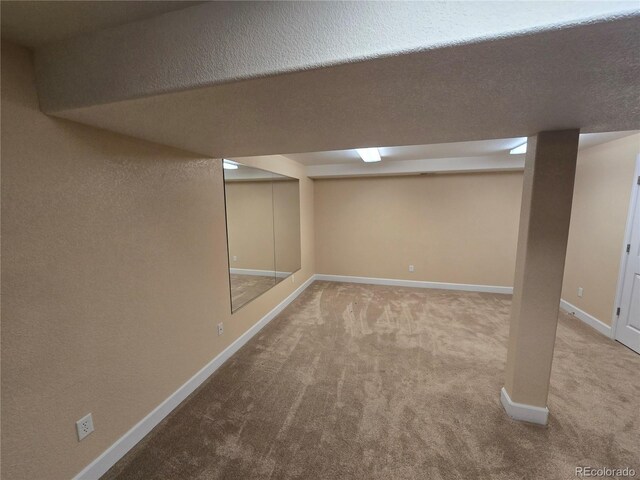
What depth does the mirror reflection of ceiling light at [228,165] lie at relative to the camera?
8.14 ft

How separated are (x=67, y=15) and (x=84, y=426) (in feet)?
6.22

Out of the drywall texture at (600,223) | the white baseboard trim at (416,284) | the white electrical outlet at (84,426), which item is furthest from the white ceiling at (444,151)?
the white electrical outlet at (84,426)

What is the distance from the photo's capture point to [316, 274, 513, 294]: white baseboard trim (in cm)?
439

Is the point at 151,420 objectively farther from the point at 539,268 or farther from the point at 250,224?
the point at 539,268

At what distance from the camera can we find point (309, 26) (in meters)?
0.85

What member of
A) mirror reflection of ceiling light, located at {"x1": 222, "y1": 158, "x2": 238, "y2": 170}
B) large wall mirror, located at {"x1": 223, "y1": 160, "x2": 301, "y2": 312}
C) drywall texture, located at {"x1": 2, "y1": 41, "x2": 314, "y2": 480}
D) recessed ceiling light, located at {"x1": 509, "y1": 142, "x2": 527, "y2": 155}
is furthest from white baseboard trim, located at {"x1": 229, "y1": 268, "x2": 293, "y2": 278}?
recessed ceiling light, located at {"x1": 509, "y1": 142, "x2": 527, "y2": 155}

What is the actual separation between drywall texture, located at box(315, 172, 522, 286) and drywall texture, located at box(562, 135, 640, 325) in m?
0.80

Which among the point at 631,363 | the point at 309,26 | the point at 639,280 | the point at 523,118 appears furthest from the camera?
the point at 639,280

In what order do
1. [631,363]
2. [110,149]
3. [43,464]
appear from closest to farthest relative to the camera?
[43,464]
[110,149]
[631,363]

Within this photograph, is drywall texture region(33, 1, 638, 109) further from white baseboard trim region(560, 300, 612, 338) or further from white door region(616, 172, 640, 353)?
white baseboard trim region(560, 300, 612, 338)

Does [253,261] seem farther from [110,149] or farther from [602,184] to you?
[602,184]

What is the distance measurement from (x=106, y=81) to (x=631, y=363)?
4.39m

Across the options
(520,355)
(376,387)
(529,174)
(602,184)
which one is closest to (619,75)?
(529,174)

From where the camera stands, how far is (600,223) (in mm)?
3023
